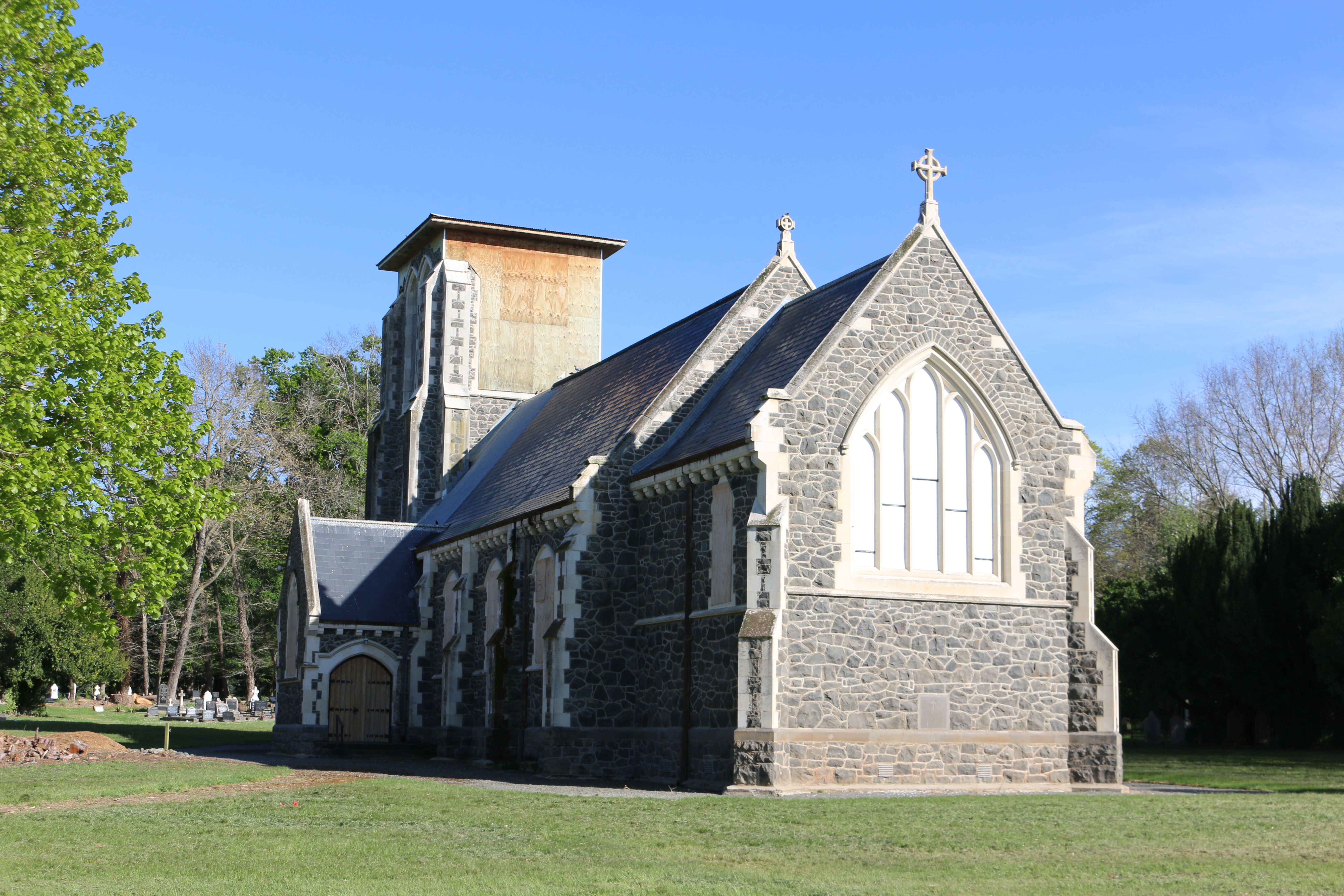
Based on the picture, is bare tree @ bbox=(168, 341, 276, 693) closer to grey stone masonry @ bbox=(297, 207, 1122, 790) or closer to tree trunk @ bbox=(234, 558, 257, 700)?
tree trunk @ bbox=(234, 558, 257, 700)

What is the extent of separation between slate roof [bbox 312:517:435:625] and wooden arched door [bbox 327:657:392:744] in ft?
3.86

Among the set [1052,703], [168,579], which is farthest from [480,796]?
[1052,703]

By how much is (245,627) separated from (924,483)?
4679 cm

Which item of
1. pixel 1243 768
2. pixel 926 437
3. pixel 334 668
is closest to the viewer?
pixel 926 437

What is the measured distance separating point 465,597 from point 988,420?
1291cm

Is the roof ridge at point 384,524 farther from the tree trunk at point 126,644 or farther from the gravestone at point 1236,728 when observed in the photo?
the tree trunk at point 126,644

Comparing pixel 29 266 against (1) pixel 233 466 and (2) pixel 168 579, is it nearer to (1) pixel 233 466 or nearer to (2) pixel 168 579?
(2) pixel 168 579

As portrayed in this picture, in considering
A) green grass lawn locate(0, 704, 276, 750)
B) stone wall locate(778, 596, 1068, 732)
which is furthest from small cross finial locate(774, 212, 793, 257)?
green grass lawn locate(0, 704, 276, 750)

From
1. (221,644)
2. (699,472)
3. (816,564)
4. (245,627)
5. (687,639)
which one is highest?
(699,472)

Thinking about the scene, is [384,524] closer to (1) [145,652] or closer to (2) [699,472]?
(2) [699,472]

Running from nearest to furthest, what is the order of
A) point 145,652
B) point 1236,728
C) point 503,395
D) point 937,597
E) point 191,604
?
point 937,597 < point 1236,728 < point 503,395 < point 191,604 < point 145,652

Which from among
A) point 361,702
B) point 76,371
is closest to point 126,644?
point 361,702

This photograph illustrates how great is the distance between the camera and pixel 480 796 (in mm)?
17734

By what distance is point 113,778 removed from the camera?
1997cm
